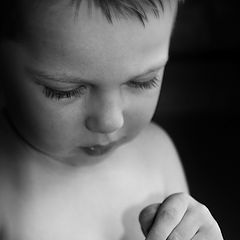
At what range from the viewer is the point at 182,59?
37.7 inches

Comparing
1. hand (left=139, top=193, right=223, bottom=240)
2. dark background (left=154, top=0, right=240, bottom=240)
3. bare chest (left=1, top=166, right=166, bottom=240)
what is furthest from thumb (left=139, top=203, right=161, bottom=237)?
dark background (left=154, top=0, right=240, bottom=240)

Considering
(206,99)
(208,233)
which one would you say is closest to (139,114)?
(208,233)

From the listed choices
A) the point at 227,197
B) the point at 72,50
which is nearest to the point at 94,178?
the point at 72,50

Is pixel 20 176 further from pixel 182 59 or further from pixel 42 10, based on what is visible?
pixel 182 59

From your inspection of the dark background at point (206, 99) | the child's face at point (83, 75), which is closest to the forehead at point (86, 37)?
the child's face at point (83, 75)

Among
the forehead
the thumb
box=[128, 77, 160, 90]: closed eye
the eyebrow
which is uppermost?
the forehead

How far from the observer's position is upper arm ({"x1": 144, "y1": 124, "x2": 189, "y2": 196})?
0.68 meters

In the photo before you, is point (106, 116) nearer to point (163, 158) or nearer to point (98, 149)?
point (98, 149)

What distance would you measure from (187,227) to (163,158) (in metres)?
0.16

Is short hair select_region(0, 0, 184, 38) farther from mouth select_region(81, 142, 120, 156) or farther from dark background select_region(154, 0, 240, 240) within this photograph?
dark background select_region(154, 0, 240, 240)

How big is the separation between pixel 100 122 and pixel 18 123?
4.0 inches

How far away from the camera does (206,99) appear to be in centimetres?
98

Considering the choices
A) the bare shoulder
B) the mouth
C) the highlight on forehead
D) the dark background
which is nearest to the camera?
the highlight on forehead

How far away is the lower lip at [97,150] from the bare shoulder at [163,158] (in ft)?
0.40
